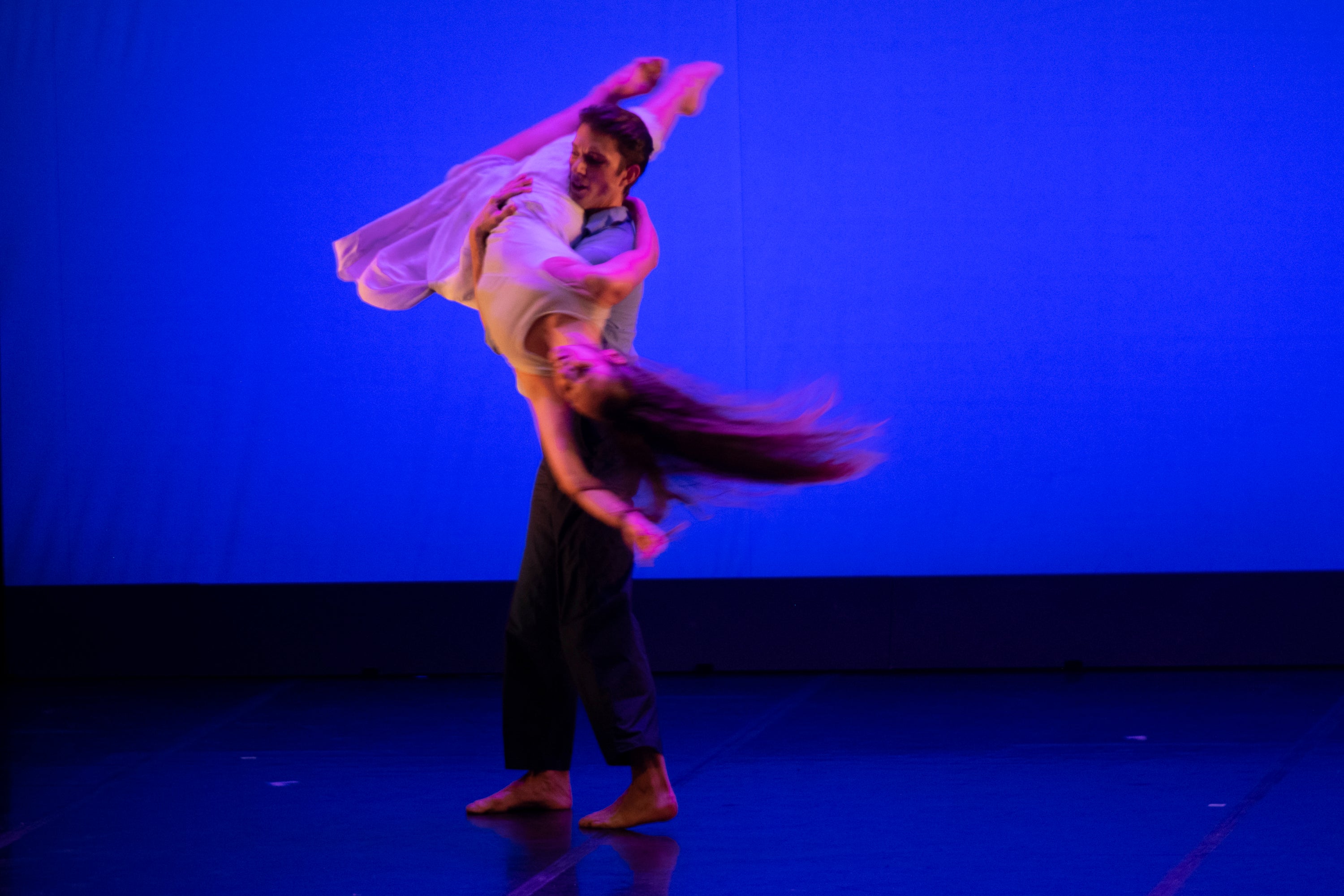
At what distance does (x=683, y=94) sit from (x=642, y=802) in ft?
5.12

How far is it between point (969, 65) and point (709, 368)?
1192mm

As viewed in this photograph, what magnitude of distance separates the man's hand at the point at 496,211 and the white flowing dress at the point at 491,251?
0.01 meters

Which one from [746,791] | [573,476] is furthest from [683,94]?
[746,791]

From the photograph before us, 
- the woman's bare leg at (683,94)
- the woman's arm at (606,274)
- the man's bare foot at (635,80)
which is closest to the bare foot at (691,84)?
the woman's bare leg at (683,94)

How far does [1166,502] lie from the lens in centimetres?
464

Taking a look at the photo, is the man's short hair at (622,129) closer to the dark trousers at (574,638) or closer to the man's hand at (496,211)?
the man's hand at (496,211)

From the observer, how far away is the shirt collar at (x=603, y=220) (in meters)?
2.88

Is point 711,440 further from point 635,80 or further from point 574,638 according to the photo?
point 635,80

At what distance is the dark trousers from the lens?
2834 mm

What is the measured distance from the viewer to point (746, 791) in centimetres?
318

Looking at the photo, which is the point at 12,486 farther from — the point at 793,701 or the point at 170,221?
the point at 793,701

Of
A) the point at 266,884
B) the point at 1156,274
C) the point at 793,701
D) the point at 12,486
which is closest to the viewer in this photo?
the point at 266,884

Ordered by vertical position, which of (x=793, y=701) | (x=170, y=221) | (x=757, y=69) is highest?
(x=757, y=69)

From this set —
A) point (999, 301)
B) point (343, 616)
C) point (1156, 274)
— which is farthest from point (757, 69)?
point (343, 616)
